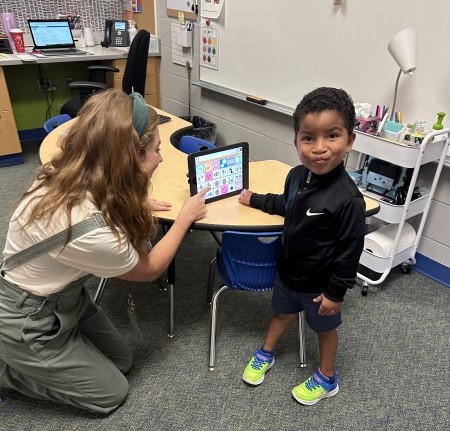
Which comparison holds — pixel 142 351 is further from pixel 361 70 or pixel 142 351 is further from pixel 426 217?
pixel 361 70

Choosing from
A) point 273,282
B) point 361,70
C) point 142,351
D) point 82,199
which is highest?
point 361,70

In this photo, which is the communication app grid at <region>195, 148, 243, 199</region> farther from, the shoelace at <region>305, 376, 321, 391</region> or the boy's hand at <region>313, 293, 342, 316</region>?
the shoelace at <region>305, 376, 321, 391</region>

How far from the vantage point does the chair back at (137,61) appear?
109 inches

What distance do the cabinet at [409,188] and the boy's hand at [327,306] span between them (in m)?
0.87

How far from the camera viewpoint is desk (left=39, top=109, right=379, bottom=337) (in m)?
1.38

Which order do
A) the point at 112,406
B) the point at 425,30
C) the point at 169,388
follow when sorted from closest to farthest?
the point at 112,406
the point at 169,388
the point at 425,30

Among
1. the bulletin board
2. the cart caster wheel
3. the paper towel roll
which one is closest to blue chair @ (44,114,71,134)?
the bulletin board

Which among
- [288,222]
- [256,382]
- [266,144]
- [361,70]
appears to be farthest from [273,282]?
[266,144]

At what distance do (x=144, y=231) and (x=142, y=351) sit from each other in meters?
0.73

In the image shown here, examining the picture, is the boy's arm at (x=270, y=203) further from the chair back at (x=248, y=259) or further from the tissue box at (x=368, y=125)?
the tissue box at (x=368, y=125)

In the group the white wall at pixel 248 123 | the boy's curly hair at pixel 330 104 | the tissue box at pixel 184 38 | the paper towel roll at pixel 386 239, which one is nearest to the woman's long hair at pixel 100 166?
the boy's curly hair at pixel 330 104

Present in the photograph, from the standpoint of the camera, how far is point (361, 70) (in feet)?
7.16

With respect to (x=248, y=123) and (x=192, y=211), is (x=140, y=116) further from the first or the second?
(x=248, y=123)

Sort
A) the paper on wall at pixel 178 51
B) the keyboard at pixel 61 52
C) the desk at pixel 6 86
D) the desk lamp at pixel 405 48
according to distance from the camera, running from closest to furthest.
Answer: the desk lamp at pixel 405 48 < the desk at pixel 6 86 < the keyboard at pixel 61 52 < the paper on wall at pixel 178 51
